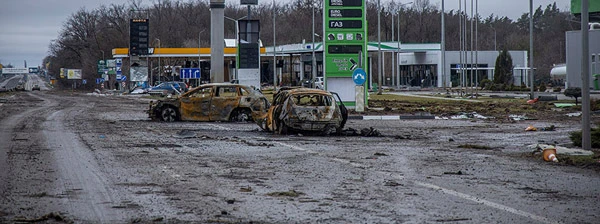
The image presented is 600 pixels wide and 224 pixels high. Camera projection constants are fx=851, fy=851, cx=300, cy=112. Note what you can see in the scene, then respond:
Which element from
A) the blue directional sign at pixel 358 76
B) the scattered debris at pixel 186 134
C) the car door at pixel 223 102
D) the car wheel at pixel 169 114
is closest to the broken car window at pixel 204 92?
the car door at pixel 223 102

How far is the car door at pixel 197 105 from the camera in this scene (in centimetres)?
2908

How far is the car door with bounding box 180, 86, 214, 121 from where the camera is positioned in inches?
1145

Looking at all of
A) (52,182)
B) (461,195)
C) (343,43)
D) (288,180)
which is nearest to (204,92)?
(343,43)

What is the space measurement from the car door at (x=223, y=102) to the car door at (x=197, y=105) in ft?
0.61

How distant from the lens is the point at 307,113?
72.3ft

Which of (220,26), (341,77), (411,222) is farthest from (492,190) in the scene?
(220,26)

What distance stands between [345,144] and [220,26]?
2969 cm

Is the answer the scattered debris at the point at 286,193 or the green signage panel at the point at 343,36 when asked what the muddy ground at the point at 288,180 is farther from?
the green signage panel at the point at 343,36

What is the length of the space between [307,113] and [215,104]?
7.61 meters

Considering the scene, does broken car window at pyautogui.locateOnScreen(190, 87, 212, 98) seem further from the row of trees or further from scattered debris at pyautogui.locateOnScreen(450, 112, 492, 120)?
the row of trees

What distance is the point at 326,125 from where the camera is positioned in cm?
2219

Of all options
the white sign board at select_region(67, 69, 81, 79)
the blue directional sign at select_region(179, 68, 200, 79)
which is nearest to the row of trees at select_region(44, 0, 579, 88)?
the white sign board at select_region(67, 69, 81, 79)

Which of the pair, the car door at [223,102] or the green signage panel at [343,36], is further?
the green signage panel at [343,36]

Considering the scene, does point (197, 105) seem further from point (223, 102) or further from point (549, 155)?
point (549, 155)
